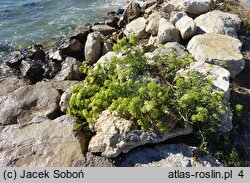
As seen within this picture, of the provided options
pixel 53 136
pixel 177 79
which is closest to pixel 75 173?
pixel 53 136

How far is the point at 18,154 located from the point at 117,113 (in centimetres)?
179

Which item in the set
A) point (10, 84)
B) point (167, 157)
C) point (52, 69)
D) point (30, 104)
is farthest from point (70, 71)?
point (167, 157)

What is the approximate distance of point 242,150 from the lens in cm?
593

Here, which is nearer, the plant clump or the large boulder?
the plant clump

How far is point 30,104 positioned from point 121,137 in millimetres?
2771

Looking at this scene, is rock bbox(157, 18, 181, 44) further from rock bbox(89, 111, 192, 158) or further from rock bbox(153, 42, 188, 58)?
rock bbox(89, 111, 192, 158)

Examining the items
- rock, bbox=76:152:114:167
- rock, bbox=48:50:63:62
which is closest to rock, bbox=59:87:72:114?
rock, bbox=76:152:114:167

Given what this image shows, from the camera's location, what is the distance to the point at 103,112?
6145mm

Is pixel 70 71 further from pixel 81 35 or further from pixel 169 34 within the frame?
pixel 169 34

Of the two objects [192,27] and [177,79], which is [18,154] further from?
[192,27]

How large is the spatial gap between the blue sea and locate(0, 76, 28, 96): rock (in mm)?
3408

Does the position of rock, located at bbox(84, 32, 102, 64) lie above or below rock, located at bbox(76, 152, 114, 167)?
below

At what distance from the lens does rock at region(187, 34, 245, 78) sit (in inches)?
286

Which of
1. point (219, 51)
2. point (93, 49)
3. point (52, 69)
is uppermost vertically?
point (219, 51)
